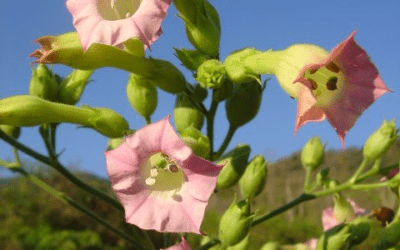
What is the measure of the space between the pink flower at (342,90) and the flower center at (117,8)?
0.43 metres

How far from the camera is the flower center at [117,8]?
132cm

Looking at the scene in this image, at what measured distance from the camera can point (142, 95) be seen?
1.59 m

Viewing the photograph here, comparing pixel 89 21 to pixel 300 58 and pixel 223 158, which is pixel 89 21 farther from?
pixel 223 158

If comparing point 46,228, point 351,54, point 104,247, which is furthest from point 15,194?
point 351,54

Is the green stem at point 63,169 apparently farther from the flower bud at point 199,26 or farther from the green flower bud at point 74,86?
the flower bud at point 199,26

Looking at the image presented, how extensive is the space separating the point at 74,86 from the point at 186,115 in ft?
1.31

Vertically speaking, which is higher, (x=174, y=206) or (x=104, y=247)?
(x=174, y=206)

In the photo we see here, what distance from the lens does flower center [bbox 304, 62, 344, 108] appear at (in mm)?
1161

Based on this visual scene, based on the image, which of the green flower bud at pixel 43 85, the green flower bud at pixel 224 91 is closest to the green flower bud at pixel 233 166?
the green flower bud at pixel 224 91

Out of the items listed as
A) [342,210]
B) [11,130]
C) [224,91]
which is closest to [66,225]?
[11,130]

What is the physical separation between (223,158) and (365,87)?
21.1 inches

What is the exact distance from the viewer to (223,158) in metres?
1.61

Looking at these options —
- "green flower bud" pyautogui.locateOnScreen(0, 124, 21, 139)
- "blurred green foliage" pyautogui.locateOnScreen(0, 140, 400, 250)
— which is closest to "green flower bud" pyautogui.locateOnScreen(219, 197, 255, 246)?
"green flower bud" pyautogui.locateOnScreen(0, 124, 21, 139)

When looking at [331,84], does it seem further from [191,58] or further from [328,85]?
[191,58]
